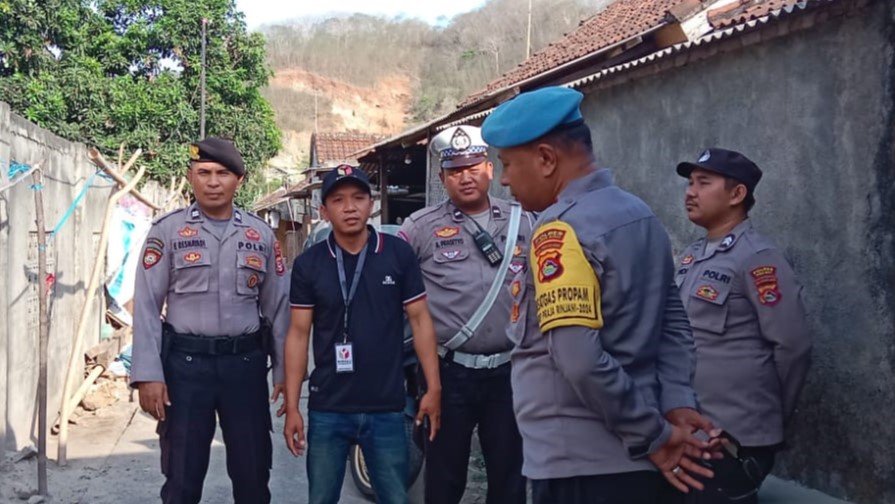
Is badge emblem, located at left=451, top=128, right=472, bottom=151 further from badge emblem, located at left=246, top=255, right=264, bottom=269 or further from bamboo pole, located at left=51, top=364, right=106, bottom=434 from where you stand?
bamboo pole, located at left=51, top=364, right=106, bottom=434

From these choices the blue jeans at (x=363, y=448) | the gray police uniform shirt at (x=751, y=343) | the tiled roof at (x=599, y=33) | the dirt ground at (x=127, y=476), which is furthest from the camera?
the tiled roof at (x=599, y=33)

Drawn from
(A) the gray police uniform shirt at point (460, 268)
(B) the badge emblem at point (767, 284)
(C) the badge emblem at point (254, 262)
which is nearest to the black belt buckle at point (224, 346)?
(C) the badge emblem at point (254, 262)

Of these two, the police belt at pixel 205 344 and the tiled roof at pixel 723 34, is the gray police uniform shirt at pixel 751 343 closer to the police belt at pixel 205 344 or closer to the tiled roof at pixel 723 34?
the tiled roof at pixel 723 34

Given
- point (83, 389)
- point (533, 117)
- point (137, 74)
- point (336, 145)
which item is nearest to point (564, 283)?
point (533, 117)

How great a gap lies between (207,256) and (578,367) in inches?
88.7

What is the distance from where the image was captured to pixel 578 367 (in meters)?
1.83

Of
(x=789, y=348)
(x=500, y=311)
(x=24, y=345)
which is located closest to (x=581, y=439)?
(x=789, y=348)

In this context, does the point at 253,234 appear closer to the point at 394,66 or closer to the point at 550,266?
the point at 550,266

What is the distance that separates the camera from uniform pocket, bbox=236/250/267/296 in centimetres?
365

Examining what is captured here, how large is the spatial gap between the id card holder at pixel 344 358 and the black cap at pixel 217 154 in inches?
38.7

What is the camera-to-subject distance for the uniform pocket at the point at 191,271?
3588mm

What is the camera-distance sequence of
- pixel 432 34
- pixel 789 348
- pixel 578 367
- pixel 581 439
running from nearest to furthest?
1. pixel 578 367
2. pixel 581 439
3. pixel 789 348
4. pixel 432 34

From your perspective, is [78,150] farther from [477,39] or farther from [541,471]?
[477,39]

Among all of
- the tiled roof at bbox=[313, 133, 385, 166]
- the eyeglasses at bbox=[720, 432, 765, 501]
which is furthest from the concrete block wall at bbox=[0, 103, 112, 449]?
the tiled roof at bbox=[313, 133, 385, 166]
